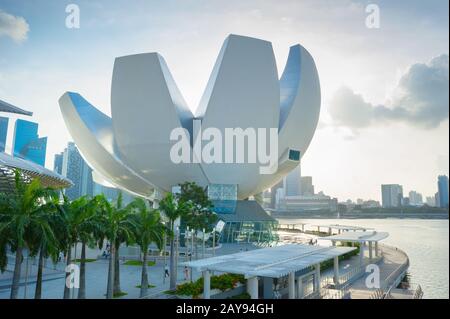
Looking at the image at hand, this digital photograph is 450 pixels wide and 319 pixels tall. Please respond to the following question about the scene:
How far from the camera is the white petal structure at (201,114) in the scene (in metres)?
34.9

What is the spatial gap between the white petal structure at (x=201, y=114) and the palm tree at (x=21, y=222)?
2486cm

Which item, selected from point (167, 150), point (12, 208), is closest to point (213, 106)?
point (167, 150)

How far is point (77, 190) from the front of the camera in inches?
5655

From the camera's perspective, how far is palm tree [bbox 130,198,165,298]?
16.0 metres

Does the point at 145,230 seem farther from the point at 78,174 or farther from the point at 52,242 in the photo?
the point at 78,174

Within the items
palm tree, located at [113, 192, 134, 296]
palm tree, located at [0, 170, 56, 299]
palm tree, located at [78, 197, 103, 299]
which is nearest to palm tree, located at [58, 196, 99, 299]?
palm tree, located at [78, 197, 103, 299]

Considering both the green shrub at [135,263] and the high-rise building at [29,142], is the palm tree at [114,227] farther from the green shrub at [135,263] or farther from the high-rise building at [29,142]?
the high-rise building at [29,142]

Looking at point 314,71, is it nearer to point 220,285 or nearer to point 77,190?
point 220,285

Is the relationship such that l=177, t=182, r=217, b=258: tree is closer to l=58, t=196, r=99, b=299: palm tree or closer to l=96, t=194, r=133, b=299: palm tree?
l=96, t=194, r=133, b=299: palm tree

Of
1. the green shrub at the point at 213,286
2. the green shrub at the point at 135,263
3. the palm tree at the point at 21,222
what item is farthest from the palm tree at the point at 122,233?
the green shrub at the point at 135,263

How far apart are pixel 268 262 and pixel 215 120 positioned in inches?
914

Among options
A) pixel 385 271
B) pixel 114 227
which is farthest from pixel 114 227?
pixel 385 271

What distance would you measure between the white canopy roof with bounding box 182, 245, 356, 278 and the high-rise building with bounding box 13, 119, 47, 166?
100m
